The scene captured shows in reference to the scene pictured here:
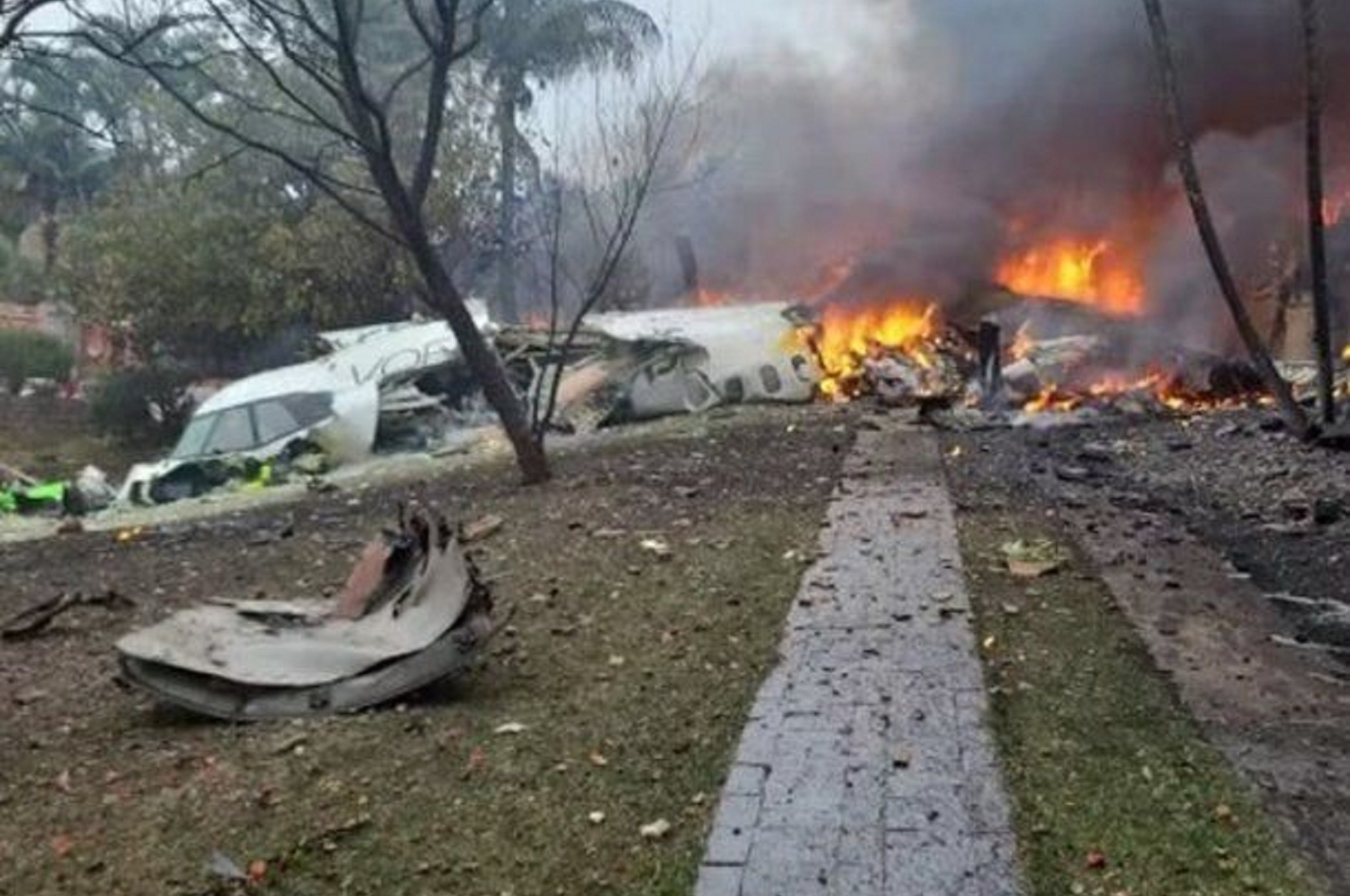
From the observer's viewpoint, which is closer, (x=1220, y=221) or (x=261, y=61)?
(x=261, y=61)

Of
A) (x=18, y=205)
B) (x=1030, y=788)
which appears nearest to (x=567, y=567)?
(x=1030, y=788)

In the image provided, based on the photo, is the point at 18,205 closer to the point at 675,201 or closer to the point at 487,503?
the point at 675,201

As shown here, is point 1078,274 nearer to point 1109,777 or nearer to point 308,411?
point 308,411

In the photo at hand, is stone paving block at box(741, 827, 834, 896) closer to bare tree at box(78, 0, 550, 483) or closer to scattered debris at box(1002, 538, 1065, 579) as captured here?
scattered debris at box(1002, 538, 1065, 579)

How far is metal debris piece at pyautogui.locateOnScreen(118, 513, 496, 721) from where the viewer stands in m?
4.22

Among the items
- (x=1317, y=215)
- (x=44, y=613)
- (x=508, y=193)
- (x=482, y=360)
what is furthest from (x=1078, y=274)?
(x=44, y=613)

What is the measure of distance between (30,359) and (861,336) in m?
17.2

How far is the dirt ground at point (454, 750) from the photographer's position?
319cm

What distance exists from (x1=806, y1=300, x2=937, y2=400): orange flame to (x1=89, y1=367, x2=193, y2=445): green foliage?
37.2 feet

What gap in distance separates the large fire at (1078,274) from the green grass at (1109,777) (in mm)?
15885

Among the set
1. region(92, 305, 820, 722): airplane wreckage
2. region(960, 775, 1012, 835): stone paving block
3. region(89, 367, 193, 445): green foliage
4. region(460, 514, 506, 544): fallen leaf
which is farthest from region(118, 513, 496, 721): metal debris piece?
region(89, 367, 193, 445): green foliage

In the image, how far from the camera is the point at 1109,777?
3602mm

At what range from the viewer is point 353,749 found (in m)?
3.91

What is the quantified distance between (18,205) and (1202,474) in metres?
37.0
